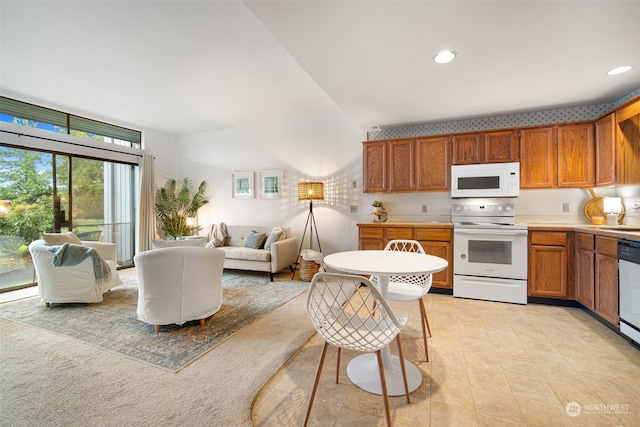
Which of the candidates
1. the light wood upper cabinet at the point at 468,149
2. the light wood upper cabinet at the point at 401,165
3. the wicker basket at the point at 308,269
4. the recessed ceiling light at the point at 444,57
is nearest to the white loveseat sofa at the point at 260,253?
the wicker basket at the point at 308,269

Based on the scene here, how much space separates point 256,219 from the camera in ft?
17.7

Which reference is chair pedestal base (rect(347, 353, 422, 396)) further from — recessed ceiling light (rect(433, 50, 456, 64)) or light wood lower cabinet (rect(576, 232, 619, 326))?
recessed ceiling light (rect(433, 50, 456, 64))

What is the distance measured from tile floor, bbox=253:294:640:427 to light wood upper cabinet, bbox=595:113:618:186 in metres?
1.58

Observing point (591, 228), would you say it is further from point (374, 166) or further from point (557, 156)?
point (374, 166)

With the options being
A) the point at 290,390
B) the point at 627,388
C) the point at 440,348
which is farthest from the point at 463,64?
the point at 290,390

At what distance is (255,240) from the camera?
181 inches

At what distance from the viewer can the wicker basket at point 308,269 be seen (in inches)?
163

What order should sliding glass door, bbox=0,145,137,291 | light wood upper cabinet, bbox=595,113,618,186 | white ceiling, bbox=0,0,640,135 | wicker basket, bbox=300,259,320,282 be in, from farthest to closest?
wicker basket, bbox=300,259,320,282 < sliding glass door, bbox=0,145,137,291 < light wood upper cabinet, bbox=595,113,618,186 < white ceiling, bbox=0,0,640,135

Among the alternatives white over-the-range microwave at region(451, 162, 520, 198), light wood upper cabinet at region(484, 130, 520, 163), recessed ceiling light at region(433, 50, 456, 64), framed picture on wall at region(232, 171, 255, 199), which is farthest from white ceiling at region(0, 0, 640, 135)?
framed picture on wall at region(232, 171, 255, 199)

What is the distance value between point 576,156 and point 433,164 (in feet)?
5.08

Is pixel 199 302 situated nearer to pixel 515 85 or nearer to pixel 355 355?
pixel 355 355

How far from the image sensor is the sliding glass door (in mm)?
3832

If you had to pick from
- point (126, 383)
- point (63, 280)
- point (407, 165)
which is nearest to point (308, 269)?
point (407, 165)

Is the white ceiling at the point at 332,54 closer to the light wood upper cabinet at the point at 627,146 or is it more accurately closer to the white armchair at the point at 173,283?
the light wood upper cabinet at the point at 627,146
